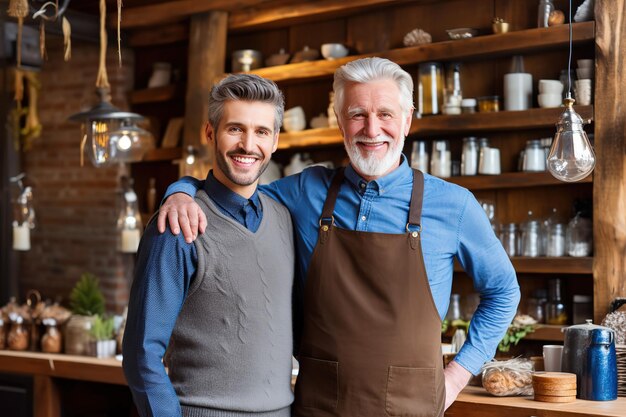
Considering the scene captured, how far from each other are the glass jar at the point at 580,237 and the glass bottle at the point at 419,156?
89 cm

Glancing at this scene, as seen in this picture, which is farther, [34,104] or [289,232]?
[34,104]

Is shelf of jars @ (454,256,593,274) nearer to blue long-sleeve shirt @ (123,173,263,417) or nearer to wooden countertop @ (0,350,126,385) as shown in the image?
wooden countertop @ (0,350,126,385)

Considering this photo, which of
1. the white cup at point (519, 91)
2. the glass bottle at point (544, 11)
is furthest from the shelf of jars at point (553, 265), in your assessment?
the glass bottle at point (544, 11)

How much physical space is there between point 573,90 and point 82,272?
3.88 m

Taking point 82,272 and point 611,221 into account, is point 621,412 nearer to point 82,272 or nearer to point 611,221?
point 611,221

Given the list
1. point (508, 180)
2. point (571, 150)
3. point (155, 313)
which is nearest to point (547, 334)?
point (508, 180)

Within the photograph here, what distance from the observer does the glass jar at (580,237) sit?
4402 millimetres

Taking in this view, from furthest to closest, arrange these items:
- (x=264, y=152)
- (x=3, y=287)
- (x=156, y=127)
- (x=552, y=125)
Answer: (x=3, y=287), (x=156, y=127), (x=552, y=125), (x=264, y=152)

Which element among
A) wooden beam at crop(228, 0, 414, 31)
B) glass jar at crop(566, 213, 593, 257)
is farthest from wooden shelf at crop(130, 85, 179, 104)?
glass jar at crop(566, 213, 593, 257)

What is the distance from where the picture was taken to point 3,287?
22.1 ft

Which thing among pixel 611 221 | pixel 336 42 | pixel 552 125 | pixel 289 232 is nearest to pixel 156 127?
pixel 336 42

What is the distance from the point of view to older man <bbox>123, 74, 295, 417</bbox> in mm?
2254

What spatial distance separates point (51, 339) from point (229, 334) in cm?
283

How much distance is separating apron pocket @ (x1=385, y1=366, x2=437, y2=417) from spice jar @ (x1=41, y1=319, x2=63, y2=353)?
2.84 meters
